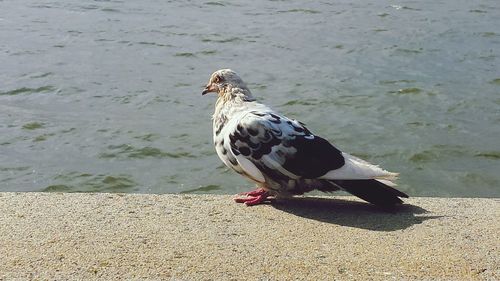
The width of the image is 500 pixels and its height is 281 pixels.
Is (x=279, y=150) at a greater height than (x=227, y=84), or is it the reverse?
(x=227, y=84)

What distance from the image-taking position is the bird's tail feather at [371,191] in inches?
208

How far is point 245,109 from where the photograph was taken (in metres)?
5.66

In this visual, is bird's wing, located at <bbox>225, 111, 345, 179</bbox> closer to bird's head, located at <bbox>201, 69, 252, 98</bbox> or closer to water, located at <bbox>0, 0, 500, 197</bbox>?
bird's head, located at <bbox>201, 69, 252, 98</bbox>

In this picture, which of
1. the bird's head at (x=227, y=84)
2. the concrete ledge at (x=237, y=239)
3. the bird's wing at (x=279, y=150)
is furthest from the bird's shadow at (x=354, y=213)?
the bird's head at (x=227, y=84)

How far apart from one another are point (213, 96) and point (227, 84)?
3730 millimetres

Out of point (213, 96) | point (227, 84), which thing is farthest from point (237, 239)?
point (213, 96)

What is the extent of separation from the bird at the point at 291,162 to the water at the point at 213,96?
1680 millimetres

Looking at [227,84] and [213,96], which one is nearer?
[227,84]

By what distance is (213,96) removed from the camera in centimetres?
974

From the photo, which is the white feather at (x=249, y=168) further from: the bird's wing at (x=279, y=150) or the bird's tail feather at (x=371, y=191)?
the bird's tail feather at (x=371, y=191)

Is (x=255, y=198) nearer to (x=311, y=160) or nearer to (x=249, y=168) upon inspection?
(x=249, y=168)

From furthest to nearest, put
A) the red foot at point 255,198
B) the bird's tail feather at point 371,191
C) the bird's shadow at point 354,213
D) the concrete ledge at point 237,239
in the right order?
1. the red foot at point 255,198
2. the bird's tail feather at point 371,191
3. the bird's shadow at point 354,213
4. the concrete ledge at point 237,239

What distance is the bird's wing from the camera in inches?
209

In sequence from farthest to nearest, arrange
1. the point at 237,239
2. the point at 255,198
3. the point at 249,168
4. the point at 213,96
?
the point at 213,96
the point at 255,198
the point at 249,168
the point at 237,239
